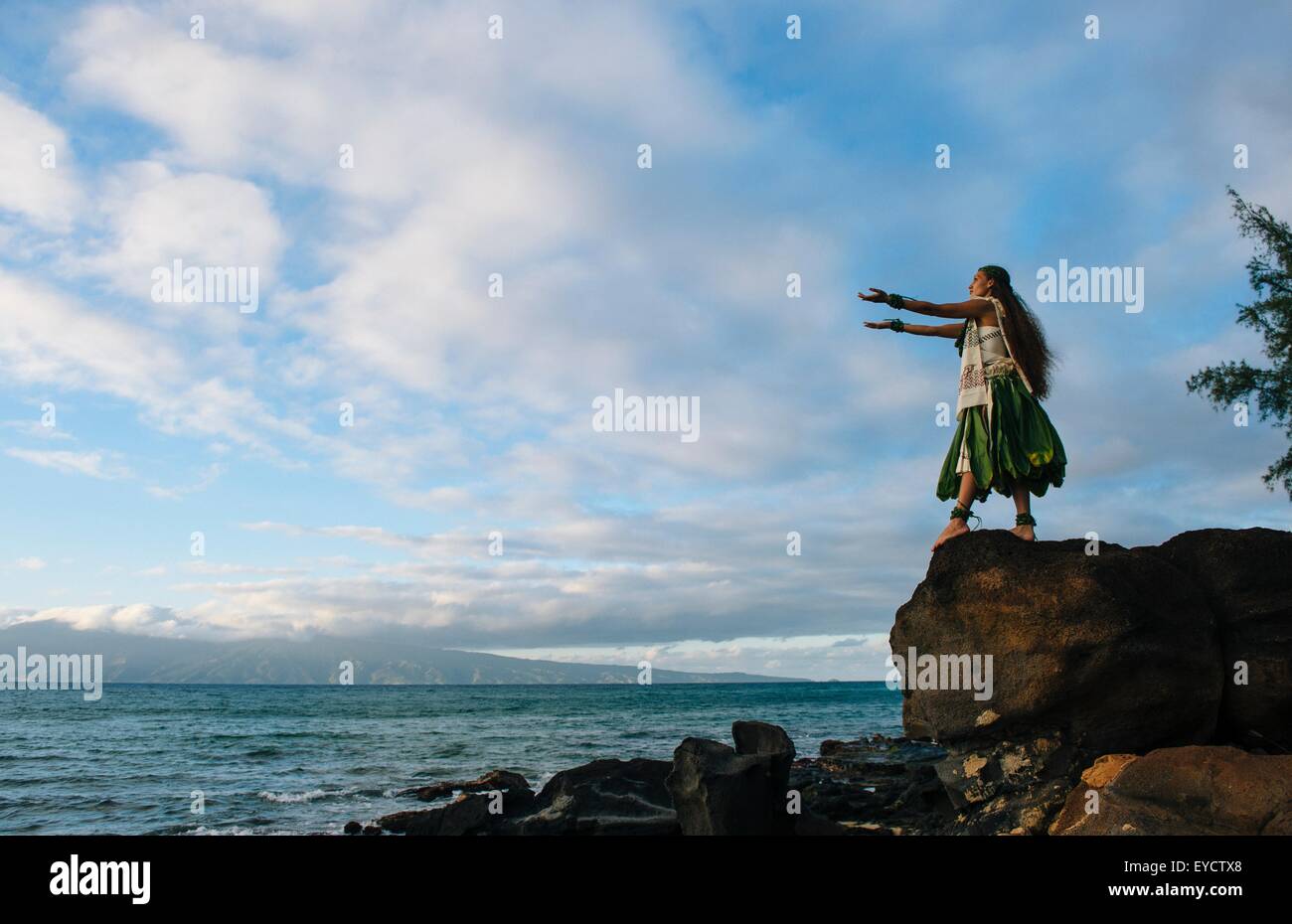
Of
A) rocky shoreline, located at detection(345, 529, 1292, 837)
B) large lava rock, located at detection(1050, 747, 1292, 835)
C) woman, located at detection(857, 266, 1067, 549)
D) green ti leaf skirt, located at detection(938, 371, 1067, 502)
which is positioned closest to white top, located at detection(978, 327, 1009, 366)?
woman, located at detection(857, 266, 1067, 549)

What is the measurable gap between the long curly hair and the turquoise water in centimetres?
1694

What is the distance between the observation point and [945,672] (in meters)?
9.45

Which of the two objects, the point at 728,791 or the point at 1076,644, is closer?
the point at 1076,644

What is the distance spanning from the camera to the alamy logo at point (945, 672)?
9188 mm

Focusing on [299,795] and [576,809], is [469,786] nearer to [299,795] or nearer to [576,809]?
[299,795]

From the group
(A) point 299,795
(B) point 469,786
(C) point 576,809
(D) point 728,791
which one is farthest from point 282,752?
(D) point 728,791

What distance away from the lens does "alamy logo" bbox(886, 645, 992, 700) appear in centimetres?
919

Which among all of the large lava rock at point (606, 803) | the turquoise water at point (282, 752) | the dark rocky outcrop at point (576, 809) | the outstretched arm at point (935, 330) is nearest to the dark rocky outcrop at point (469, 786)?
the turquoise water at point (282, 752)

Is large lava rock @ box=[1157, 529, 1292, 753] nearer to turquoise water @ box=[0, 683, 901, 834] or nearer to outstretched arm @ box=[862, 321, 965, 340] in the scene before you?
outstretched arm @ box=[862, 321, 965, 340]

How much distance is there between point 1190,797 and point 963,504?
345 cm

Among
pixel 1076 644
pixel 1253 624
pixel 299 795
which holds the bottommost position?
pixel 299 795
